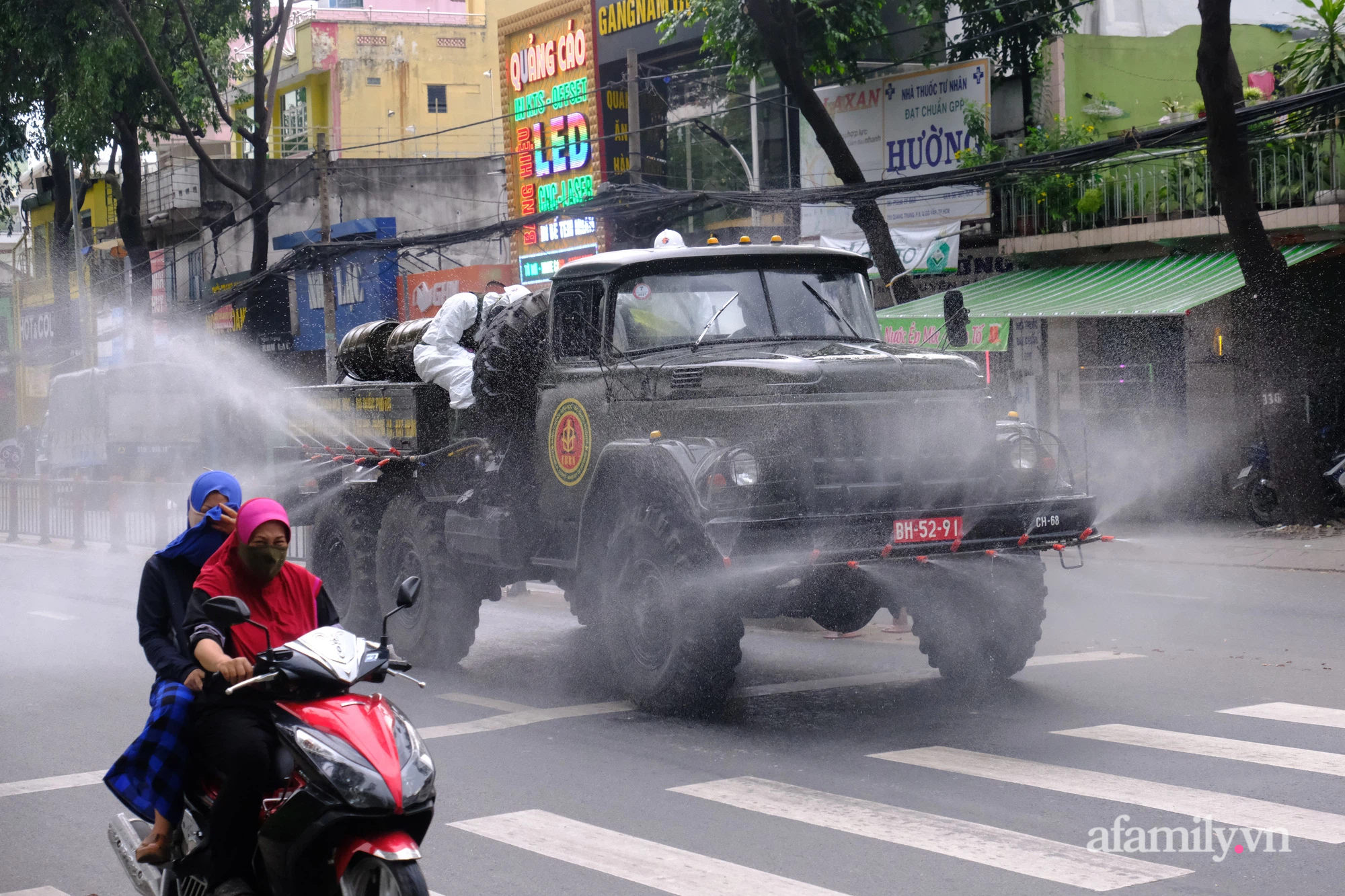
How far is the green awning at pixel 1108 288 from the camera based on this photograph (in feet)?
60.0

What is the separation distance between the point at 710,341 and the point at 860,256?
52.7 inches

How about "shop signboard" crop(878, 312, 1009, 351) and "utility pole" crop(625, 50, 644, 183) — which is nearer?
"shop signboard" crop(878, 312, 1009, 351)

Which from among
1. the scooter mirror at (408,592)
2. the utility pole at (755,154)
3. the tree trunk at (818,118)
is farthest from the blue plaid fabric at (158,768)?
the utility pole at (755,154)

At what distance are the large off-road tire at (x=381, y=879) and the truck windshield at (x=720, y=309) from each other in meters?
5.34

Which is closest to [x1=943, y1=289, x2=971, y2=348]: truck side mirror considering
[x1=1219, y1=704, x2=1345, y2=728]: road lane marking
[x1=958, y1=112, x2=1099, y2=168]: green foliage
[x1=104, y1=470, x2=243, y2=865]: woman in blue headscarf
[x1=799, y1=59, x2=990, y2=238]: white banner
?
[x1=1219, y1=704, x2=1345, y2=728]: road lane marking

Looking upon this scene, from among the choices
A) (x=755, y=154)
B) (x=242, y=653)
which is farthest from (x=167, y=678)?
(x=755, y=154)

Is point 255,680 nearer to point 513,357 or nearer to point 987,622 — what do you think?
point 987,622

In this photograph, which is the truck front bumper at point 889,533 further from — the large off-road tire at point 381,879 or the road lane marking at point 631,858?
the large off-road tire at point 381,879

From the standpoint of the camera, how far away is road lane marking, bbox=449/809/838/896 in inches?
225

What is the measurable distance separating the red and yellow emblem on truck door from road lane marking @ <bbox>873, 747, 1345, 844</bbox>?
9.28 feet

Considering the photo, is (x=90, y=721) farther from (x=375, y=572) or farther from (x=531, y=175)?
(x=531, y=175)

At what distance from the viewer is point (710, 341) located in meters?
9.41

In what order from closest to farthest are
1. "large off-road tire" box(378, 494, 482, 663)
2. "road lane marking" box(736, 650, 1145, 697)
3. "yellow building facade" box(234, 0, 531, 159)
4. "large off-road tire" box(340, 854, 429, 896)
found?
"large off-road tire" box(340, 854, 429, 896) → "road lane marking" box(736, 650, 1145, 697) → "large off-road tire" box(378, 494, 482, 663) → "yellow building facade" box(234, 0, 531, 159)

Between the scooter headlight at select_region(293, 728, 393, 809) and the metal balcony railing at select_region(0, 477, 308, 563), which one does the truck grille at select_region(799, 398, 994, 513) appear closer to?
the scooter headlight at select_region(293, 728, 393, 809)
